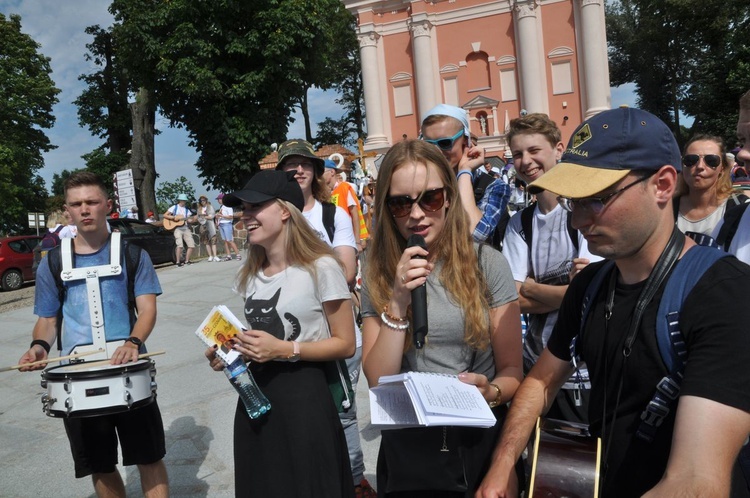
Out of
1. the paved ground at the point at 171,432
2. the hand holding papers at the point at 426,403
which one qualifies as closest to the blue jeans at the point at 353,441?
the paved ground at the point at 171,432

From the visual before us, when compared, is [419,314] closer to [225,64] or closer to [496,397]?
[496,397]

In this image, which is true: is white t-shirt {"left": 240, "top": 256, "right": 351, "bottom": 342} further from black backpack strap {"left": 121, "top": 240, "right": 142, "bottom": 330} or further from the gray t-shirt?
black backpack strap {"left": 121, "top": 240, "right": 142, "bottom": 330}

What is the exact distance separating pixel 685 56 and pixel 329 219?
57243 mm

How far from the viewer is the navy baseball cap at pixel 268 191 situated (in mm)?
3166

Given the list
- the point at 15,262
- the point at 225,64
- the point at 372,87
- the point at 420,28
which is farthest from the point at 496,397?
the point at 420,28

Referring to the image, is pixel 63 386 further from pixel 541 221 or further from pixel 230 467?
pixel 541 221

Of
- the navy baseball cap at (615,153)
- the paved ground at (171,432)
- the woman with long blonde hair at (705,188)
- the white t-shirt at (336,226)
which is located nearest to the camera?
the navy baseball cap at (615,153)

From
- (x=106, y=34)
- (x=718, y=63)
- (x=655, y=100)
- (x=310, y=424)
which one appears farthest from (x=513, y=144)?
→ (x=655, y=100)

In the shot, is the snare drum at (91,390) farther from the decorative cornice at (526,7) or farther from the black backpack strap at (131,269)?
the decorative cornice at (526,7)

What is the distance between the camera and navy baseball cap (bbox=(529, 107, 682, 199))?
5.57 ft

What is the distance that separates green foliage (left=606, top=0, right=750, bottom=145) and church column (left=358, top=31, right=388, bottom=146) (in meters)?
20.1

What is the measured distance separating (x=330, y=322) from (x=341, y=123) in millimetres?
54675

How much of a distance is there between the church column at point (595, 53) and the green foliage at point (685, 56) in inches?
221

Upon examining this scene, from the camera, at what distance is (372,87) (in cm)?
4444
